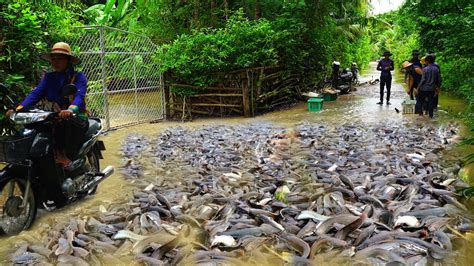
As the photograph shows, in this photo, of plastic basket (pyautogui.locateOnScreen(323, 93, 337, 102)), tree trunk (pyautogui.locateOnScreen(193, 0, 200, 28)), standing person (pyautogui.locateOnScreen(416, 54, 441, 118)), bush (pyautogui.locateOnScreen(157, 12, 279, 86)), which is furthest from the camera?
plastic basket (pyautogui.locateOnScreen(323, 93, 337, 102))

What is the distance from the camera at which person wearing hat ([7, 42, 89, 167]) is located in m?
5.00

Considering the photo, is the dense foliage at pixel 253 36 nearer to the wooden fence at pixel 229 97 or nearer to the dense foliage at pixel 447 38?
the wooden fence at pixel 229 97

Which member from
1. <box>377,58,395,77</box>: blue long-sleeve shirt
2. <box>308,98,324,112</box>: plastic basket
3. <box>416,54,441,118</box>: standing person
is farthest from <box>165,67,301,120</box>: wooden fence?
<box>416,54,441,118</box>: standing person

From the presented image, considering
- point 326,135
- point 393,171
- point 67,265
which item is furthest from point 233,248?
point 326,135

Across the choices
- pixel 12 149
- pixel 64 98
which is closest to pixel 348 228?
pixel 12 149

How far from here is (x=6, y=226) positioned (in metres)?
4.38

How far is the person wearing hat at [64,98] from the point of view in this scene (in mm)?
5004

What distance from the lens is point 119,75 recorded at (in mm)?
12391

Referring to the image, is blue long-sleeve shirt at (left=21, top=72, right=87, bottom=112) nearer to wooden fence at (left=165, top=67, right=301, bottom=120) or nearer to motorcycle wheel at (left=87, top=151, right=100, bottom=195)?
motorcycle wheel at (left=87, top=151, right=100, bottom=195)

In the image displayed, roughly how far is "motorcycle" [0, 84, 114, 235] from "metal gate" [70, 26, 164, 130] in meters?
5.37

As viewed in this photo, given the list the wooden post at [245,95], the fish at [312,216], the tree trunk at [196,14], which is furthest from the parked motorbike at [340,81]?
the fish at [312,216]

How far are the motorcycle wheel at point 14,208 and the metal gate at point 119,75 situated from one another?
5.72 metres

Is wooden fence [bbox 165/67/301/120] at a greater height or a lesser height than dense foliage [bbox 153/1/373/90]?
lesser

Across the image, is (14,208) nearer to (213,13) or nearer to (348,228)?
(348,228)
